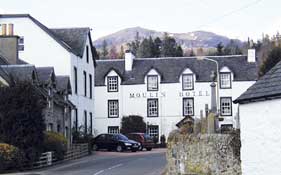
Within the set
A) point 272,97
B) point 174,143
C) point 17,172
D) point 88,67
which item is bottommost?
point 17,172

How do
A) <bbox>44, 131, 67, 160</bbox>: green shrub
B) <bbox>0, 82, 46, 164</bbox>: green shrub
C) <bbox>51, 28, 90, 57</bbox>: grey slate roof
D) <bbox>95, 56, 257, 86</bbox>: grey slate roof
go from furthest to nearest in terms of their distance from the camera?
<bbox>95, 56, 257, 86</bbox>: grey slate roof, <bbox>51, 28, 90, 57</bbox>: grey slate roof, <bbox>44, 131, 67, 160</bbox>: green shrub, <bbox>0, 82, 46, 164</bbox>: green shrub

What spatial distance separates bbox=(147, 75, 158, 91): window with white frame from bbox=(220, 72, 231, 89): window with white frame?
7.38 metres

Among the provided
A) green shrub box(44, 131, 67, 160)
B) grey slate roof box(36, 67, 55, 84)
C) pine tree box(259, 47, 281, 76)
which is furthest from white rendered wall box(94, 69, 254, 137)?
green shrub box(44, 131, 67, 160)

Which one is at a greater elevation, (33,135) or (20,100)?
(20,100)

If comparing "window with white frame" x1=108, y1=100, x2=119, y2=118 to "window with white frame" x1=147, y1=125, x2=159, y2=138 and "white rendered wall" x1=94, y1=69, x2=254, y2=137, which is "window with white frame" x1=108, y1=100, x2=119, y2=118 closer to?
"white rendered wall" x1=94, y1=69, x2=254, y2=137

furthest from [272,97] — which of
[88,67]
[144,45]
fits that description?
[144,45]

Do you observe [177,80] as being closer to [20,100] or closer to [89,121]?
[89,121]

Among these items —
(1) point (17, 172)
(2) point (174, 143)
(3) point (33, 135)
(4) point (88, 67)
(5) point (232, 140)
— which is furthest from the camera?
(4) point (88, 67)

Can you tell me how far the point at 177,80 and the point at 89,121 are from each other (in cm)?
1246

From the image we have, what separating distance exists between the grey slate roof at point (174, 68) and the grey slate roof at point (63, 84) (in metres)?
19.0

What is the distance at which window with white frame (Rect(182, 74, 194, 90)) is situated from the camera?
64688 mm

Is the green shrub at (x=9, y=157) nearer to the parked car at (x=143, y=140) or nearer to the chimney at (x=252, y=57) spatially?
the parked car at (x=143, y=140)

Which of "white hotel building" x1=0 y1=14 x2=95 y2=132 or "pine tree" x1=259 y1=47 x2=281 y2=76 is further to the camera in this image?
"pine tree" x1=259 y1=47 x2=281 y2=76

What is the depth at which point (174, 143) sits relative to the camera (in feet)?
71.6
